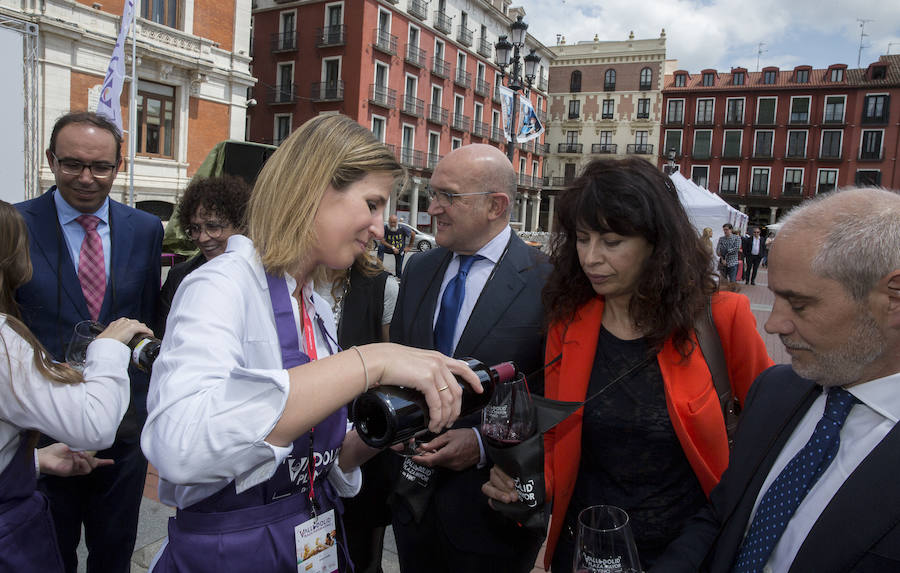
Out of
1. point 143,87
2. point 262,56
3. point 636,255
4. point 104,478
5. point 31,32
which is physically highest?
point 262,56

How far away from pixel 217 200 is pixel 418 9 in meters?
32.8

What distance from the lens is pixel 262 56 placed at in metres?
32.3

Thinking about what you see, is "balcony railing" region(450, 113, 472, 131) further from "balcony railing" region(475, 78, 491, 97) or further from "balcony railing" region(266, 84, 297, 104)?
"balcony railing" region(266, 84, 297, 104)

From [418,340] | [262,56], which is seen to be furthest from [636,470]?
[262,56]

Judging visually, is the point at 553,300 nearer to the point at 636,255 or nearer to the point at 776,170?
the point at 636,255

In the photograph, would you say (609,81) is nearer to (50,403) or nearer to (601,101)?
(601,101)

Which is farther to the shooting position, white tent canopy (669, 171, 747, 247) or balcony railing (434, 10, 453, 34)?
balcony railing (434, 10, 453, 34)

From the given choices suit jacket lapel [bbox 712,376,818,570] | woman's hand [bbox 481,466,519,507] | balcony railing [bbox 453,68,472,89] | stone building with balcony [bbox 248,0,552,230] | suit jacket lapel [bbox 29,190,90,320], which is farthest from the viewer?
balcony railing [bbox 453,68,472,89]

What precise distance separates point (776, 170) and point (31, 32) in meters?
49.7

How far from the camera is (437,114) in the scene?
34.7 metres

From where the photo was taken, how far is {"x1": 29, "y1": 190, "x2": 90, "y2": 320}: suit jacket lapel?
8.03 feet

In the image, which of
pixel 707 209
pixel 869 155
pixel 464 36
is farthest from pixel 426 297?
pixel 869 155

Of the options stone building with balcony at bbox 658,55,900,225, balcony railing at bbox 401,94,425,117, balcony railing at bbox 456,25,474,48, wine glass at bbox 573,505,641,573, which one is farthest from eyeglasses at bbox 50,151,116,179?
stone building with balcony at bbox 658,55,900,225

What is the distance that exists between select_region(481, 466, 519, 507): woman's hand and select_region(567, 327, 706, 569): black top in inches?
13.1
